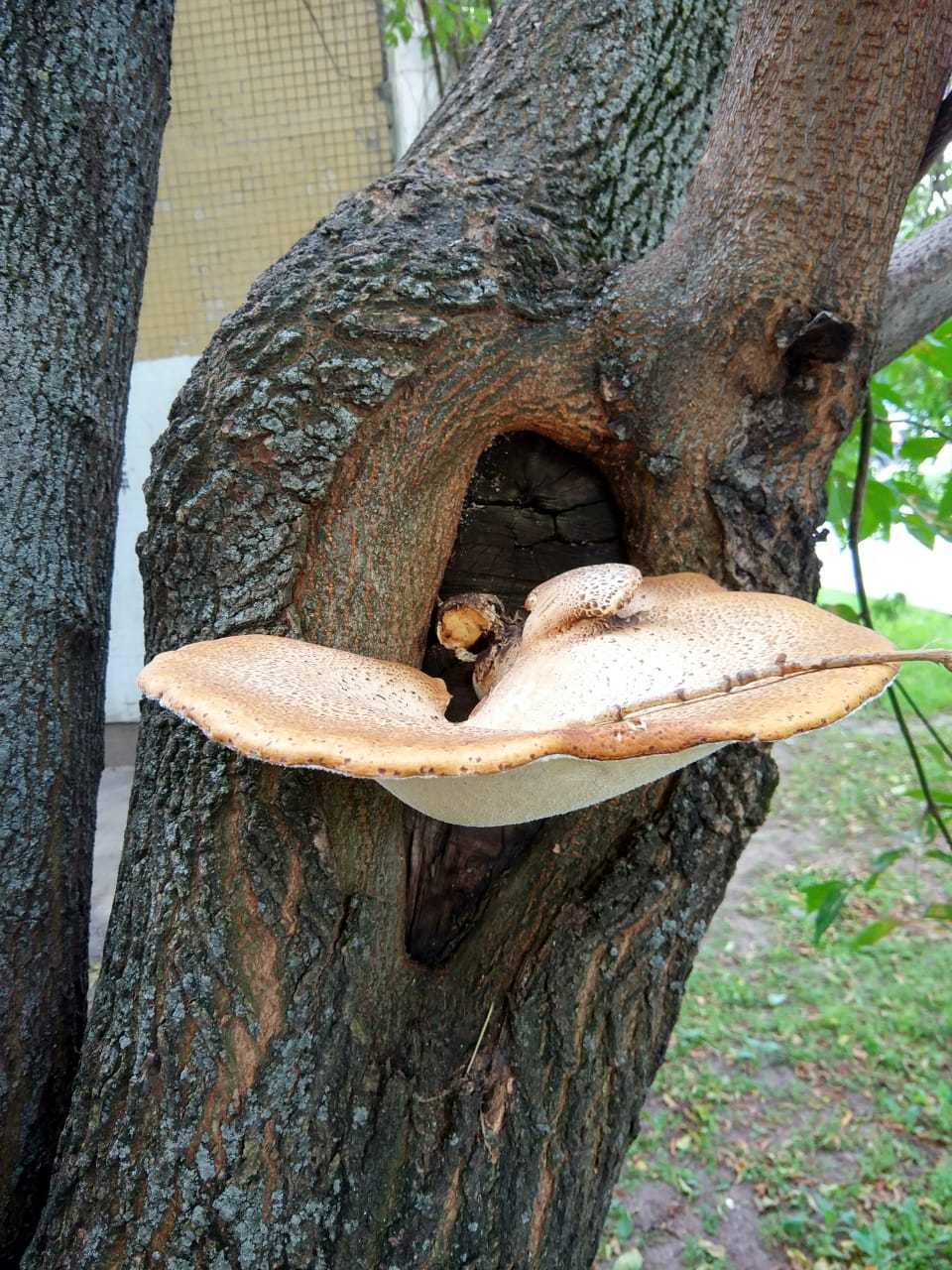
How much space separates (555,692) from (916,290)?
1.15 meters

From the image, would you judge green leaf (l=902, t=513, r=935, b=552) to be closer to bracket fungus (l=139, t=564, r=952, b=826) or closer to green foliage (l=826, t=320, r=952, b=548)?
green foliage (l=826, t=320, r=952, b=548)

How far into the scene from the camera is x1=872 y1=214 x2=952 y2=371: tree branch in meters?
1.53

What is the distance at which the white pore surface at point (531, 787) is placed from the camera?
0.85 m

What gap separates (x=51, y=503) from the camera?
1334mm

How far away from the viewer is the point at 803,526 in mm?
1376

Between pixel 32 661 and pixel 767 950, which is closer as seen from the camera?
pixel 32 661

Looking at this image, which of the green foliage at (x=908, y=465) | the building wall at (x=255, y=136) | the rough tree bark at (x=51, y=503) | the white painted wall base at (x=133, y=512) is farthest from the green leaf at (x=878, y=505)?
the white painted wall base at (x=133, y=512)

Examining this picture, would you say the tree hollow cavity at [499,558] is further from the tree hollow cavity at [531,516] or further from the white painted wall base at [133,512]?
the white painted wall base at [133,512]

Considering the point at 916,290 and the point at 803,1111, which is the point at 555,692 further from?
the point at 803,1111

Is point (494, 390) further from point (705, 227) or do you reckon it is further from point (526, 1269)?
point (526, 1269)

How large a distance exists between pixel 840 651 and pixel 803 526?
498 mm

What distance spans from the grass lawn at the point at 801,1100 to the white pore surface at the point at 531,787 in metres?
2.00

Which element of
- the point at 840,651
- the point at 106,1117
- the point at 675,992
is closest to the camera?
the point at 840,651

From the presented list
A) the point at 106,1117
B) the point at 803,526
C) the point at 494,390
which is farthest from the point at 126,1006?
the point at 803,526
